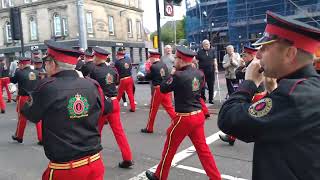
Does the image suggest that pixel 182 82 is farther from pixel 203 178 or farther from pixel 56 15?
pixel 56 15

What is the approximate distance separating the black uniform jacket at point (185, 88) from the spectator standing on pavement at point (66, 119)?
1.92 m

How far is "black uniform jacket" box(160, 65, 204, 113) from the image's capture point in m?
Result: 5.30

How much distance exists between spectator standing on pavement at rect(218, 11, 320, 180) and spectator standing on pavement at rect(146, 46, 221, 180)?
2.87 meters

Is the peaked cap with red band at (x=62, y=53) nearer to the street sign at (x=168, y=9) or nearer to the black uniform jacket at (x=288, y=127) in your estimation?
the black uniform jacket at (x=288, y=127)

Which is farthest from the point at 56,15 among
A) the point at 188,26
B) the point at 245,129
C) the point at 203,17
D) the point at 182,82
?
the point at 245,129

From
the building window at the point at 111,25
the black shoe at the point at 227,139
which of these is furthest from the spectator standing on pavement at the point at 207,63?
the building window at the point at 111,25

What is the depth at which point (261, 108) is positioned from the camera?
2.01 m

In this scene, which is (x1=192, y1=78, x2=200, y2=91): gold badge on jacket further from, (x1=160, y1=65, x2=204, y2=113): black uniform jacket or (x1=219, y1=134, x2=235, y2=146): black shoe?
(x1=219, y1=134, x2=235, y2=146): black shoe

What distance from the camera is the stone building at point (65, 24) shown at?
43125 millimetres

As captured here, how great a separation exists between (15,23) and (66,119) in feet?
47.6

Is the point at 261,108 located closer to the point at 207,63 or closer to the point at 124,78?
the point at 124,78

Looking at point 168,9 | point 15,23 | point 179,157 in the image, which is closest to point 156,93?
point 179,157

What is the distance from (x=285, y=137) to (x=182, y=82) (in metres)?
3.43

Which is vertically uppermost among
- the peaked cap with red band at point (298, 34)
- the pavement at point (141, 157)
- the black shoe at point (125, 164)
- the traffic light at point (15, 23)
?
the traffic light at point (15, 23)
